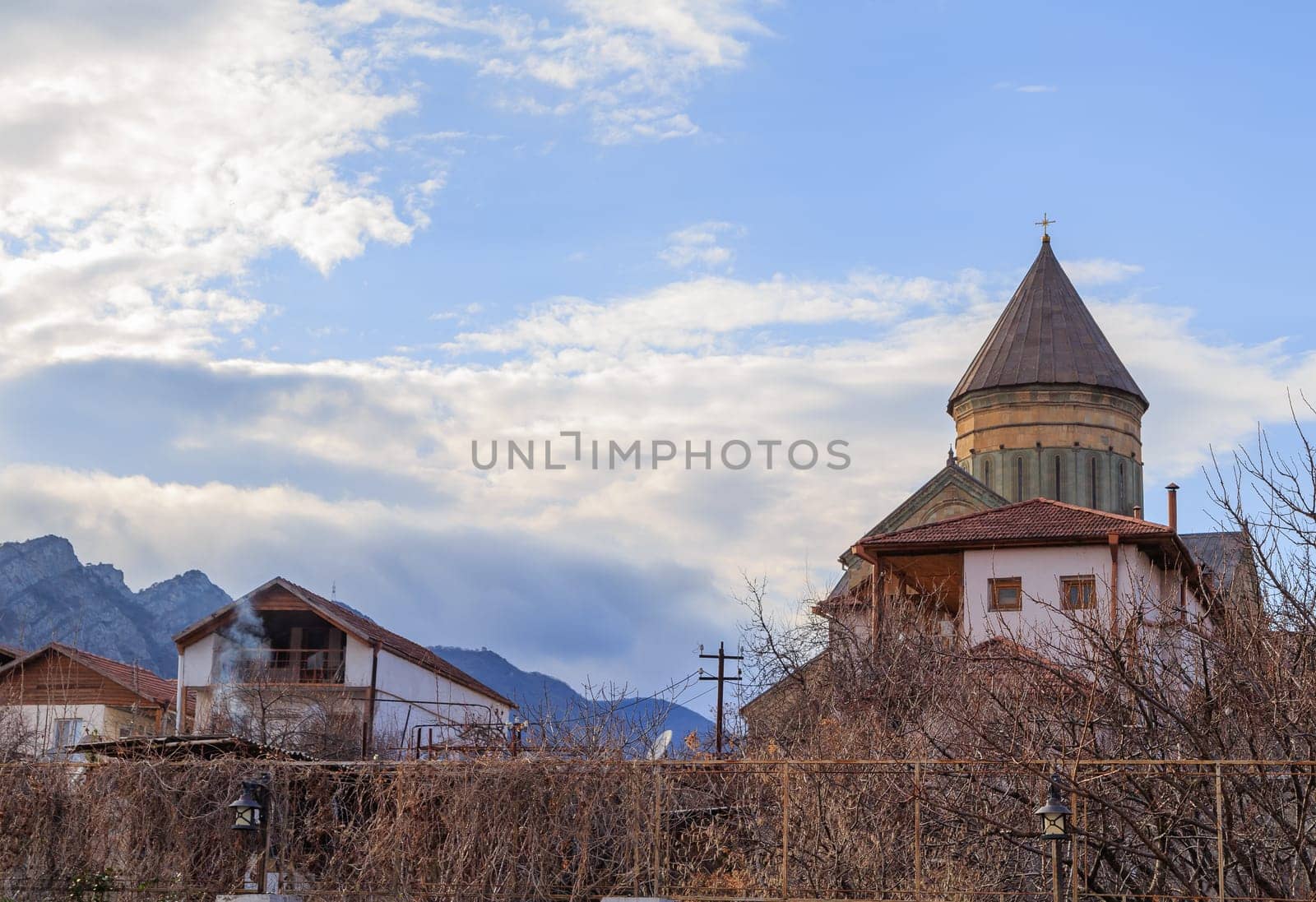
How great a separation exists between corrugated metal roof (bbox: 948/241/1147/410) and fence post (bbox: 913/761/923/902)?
126ft

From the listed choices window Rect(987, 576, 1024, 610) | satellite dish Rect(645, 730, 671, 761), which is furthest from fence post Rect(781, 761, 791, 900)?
window Rect(987, 576, 1024, 610)

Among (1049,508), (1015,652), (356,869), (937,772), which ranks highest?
(1049,508)

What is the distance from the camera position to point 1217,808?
1227 cm

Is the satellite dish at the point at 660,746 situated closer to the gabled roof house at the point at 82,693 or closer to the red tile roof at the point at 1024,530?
the red tile roof at the point at 1024,530

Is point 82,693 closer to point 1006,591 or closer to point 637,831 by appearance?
point 1006,591

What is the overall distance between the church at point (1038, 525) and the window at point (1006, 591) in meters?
0.02

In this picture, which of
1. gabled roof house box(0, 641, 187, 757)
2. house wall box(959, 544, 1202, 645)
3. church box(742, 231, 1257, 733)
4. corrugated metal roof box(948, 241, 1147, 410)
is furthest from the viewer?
corrugated metal roof box(948, 241, 1147, 410)

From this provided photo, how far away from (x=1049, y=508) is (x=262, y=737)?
51.7 ft

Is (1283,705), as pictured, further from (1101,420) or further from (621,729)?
(1101,420)

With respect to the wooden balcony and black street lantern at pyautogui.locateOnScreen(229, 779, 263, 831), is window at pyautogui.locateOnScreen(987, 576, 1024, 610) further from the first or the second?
the wooden balcony


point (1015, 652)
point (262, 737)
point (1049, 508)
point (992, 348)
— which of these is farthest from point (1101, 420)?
point (1015, 652)

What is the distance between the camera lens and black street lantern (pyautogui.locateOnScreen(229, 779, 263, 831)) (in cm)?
1448

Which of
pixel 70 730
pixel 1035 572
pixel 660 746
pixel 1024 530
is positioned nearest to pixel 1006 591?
pixel 1035 572

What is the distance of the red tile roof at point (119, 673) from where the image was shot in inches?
1544
